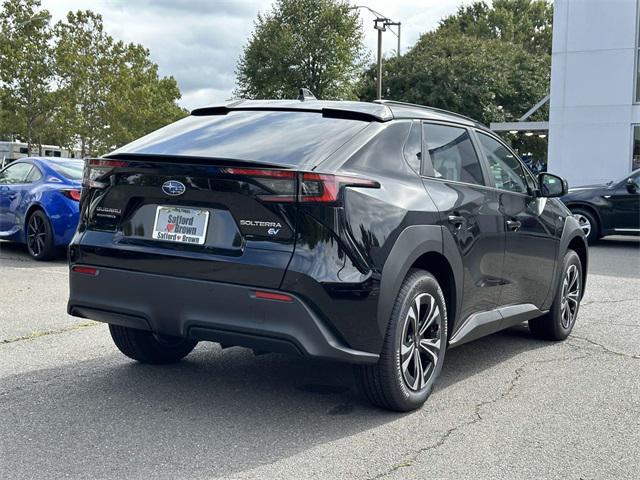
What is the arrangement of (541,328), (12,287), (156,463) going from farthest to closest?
(12,287) → (541,328) → (156,463)

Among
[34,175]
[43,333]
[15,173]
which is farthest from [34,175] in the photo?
[43,333]

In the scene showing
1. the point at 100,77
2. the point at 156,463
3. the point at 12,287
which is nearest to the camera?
the point at 156,463

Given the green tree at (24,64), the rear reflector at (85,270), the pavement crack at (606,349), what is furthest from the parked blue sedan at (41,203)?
the green tree at (24,64)

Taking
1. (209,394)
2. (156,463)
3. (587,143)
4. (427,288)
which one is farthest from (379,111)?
(587,143)

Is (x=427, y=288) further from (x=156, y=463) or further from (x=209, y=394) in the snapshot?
(x=156, y=463)

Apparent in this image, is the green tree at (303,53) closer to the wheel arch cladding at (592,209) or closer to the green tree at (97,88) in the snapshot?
the green tree at (97,88)

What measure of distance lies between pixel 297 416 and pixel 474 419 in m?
0.94

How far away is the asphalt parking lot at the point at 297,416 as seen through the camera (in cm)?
351

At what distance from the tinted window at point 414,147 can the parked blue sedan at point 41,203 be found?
6858 mm

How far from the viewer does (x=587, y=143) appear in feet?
77.8

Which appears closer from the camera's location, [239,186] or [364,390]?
[239,186]

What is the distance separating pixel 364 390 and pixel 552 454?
1001 millimetres

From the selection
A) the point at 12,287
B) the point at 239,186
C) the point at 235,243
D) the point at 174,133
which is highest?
the point at 174,133

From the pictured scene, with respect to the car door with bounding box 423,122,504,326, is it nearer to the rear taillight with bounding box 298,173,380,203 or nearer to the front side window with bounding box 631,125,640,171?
the rear taillight with bounding box 298,173,380,203
